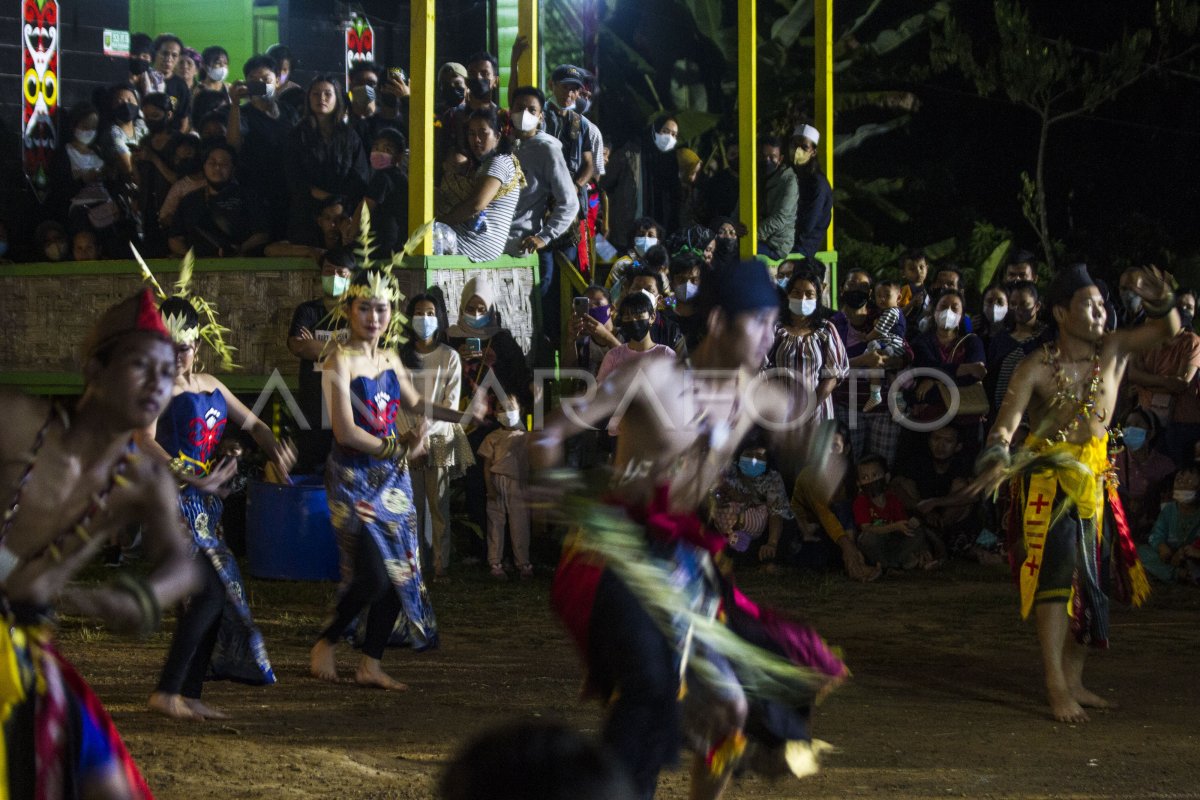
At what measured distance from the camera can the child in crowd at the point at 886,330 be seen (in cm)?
1043

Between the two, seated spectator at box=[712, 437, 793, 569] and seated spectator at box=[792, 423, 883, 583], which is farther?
seated spectator at box=[712, 437, 793, 569]

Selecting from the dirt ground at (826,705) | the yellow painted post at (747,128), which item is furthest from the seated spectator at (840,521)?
the yellow painted post at (747,128)

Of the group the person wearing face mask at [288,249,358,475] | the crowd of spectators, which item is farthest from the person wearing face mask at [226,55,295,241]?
the person wearing face mask at [288,249,358,475]

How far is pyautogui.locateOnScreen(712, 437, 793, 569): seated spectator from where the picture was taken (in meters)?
10.3

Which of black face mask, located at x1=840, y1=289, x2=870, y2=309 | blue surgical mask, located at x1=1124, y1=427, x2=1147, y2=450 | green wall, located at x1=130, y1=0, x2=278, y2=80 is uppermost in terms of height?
green wall, located at x1=130, y1=0, x2=278, y2=80

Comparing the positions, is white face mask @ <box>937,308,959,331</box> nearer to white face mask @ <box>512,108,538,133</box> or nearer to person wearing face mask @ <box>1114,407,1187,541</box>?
person wearing face mask @ <box>1114,407,1187,541</box>

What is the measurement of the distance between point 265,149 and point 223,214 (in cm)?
59

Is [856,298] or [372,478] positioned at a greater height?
[856,298]

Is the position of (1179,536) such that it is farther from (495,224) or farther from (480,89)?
(480,89)

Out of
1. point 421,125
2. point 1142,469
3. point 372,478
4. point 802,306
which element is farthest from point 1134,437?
point 372,478

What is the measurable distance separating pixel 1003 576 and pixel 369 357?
4958mm

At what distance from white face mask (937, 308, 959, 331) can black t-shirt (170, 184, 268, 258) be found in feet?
15.7

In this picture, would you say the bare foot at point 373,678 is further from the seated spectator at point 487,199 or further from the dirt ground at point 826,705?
the seated spectator at point 487,199

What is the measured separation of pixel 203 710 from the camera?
6.54 meters
